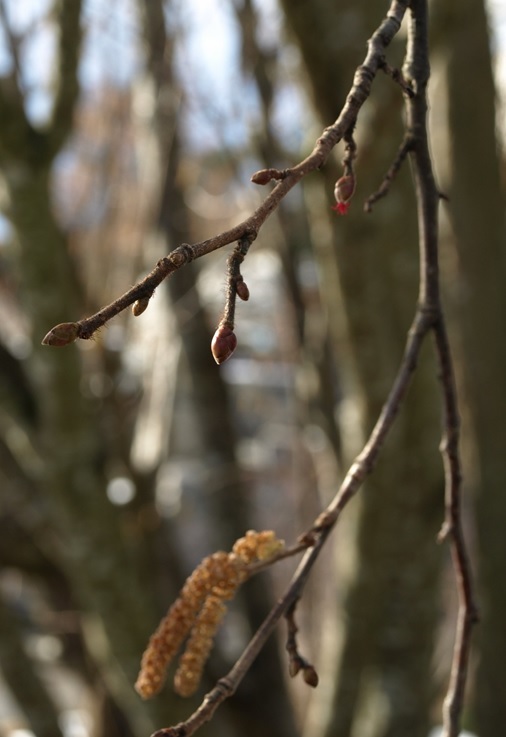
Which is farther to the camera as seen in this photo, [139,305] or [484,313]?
[484,313]

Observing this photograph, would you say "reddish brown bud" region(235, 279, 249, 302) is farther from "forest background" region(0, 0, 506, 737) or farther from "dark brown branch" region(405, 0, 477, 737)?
"forest background" region(0, 0, 506, 737)

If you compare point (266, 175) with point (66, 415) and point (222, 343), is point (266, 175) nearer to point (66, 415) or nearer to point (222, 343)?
point (222, 343)

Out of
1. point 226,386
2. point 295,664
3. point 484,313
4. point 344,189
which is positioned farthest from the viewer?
point 226,386

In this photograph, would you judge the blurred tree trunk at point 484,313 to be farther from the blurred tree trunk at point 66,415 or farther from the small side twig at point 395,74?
the small side twig at point 395,74

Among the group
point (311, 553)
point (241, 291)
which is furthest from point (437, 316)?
point (241, 291)

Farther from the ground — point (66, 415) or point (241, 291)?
point (241, 291)

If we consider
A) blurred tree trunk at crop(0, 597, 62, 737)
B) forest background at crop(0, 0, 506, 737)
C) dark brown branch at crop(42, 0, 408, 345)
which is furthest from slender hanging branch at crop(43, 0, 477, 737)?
blurred tree trunk at crop(0, 597, 62, 737)

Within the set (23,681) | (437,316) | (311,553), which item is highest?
(437,316)
